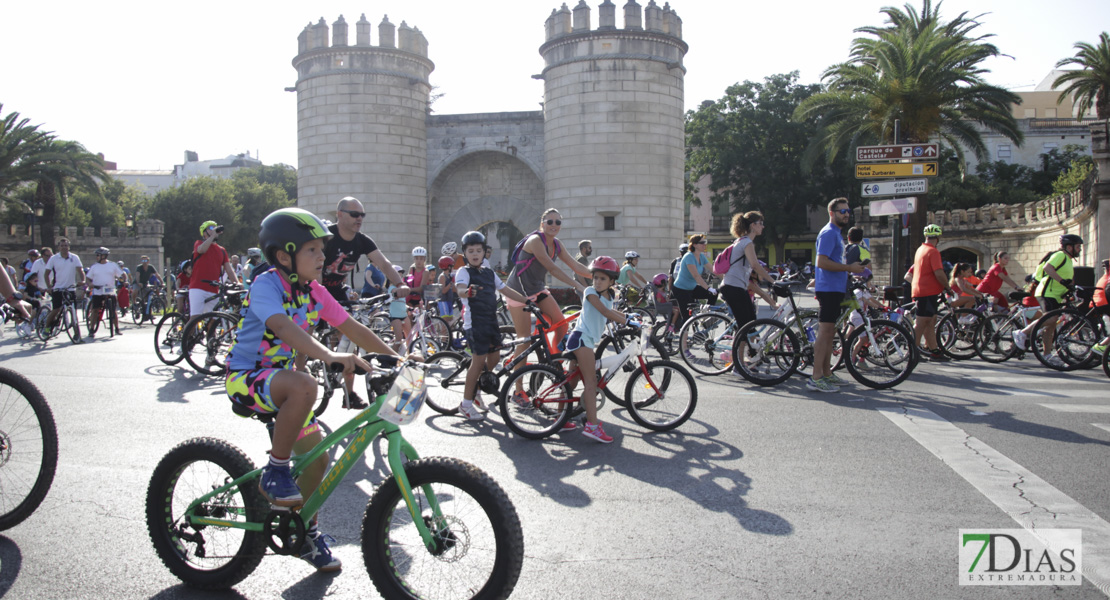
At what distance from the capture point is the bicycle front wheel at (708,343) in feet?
28.9

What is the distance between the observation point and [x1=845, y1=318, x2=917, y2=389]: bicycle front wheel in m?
7.81

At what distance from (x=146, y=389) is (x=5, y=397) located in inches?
181

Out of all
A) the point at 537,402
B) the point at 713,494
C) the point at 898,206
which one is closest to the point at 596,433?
the point at 537,402

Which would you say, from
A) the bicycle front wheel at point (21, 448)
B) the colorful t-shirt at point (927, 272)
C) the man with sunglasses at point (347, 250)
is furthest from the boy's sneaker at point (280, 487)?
the colorful t-shirt at point (927, 272)

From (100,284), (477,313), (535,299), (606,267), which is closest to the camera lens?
(606,267)

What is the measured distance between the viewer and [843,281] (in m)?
7.67

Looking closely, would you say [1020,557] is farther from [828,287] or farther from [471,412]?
[828,287]

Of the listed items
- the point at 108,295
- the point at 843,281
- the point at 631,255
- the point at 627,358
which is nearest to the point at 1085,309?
the point at 843,281

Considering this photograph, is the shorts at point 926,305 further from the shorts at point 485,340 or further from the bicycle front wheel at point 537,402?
the shorts at point 485,340

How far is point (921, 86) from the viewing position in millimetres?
19828

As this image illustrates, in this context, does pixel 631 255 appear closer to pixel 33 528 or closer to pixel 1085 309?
pixel 1085 309

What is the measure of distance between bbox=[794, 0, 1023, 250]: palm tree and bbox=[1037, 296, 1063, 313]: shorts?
9.45 m

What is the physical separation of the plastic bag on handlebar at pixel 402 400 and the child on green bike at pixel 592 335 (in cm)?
303

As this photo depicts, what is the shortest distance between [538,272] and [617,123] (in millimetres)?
18726
